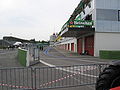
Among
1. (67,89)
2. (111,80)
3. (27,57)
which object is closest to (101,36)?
(27,57)

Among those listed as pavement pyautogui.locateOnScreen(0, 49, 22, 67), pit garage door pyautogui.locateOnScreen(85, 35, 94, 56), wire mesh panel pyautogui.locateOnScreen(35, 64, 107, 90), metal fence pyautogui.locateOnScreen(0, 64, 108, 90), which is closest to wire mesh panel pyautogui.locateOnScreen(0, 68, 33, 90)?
metal fence pyautogui.locateOnScreen(0, 64, 108, 90)

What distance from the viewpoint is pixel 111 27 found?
27.2 meters

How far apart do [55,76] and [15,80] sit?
2039 millimetres

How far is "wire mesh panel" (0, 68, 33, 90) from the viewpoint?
6.89 meters

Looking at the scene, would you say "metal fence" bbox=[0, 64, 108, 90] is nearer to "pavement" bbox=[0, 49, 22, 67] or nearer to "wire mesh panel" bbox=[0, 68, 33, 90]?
"wire mesh panel" bbox=[0, 68, 33, 90]

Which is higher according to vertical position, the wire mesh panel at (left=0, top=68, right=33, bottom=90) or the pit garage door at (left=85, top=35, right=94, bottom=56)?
the pit garage door at (left=85, top=35, right=94, bottom=56)

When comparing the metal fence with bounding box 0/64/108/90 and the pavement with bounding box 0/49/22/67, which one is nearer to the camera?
the metal fence with bounding box 0/64/108/90

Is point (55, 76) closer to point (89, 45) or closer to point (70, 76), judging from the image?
point (70, 76)

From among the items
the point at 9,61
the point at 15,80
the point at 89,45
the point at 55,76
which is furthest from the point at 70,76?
the point at 89,45

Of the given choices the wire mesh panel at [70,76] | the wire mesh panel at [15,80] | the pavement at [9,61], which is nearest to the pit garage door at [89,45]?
the pavement at [9,61]

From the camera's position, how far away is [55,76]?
28.7 ft

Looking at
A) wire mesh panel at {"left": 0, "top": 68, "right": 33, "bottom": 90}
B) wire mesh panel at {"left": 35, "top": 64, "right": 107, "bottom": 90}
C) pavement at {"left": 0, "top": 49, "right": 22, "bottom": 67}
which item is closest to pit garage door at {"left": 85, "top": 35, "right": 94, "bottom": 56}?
pavement at {"left": 0, "top": 49, "right": 22, "bottom": 67}

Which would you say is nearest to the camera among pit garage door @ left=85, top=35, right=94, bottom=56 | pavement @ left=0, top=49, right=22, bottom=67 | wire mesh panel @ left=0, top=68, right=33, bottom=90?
wire mesh panel @ left=0, top=68, right=33, bottom=90

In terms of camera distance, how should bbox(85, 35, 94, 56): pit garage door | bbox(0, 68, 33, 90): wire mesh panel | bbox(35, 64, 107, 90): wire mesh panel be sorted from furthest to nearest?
bbox(85, 35, 94, 56): pit garage door < bbox(35, 64, 107, 90): wire mesh panel < bbox(0, 68, 33, 90): wire mesh panel
